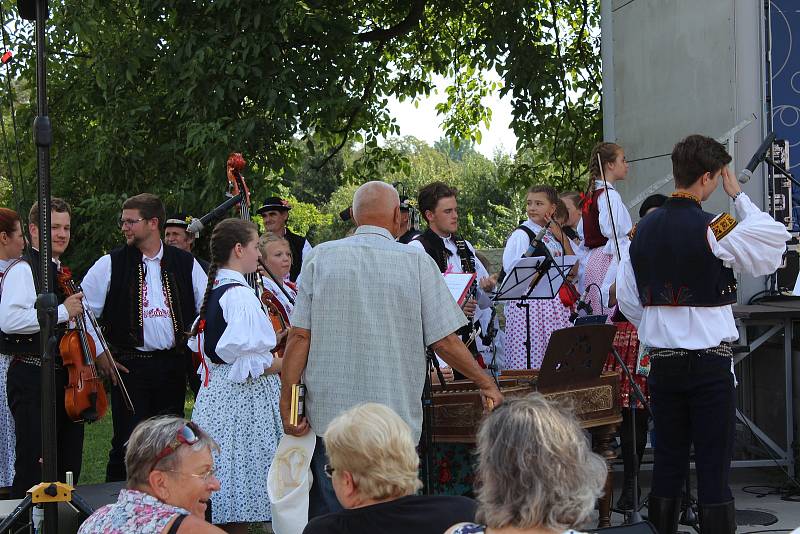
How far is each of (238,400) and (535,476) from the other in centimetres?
309

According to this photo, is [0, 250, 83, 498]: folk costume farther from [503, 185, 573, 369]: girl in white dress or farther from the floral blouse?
[503, 185, 573, 369]: girl in white dress

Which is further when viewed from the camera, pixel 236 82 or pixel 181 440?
pixel 236 82

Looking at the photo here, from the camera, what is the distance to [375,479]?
2742 mm

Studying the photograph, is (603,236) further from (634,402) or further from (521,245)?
(634,402)

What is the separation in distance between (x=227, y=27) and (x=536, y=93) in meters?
3.13

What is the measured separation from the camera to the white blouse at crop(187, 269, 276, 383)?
491cm

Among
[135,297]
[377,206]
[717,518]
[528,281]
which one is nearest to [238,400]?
[135,297]

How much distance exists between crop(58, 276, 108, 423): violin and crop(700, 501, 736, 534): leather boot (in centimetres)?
301

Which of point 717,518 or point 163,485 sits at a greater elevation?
point 163,485

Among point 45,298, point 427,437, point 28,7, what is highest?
point 28,7

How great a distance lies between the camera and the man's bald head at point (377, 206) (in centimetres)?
423

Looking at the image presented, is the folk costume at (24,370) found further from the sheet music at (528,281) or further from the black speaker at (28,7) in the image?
the sheet music at (528,281)

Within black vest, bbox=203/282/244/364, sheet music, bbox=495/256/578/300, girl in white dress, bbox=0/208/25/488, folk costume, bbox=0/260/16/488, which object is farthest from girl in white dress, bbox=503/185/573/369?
folk costume, bbox=0/260/16/488

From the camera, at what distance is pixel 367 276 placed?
412cm
